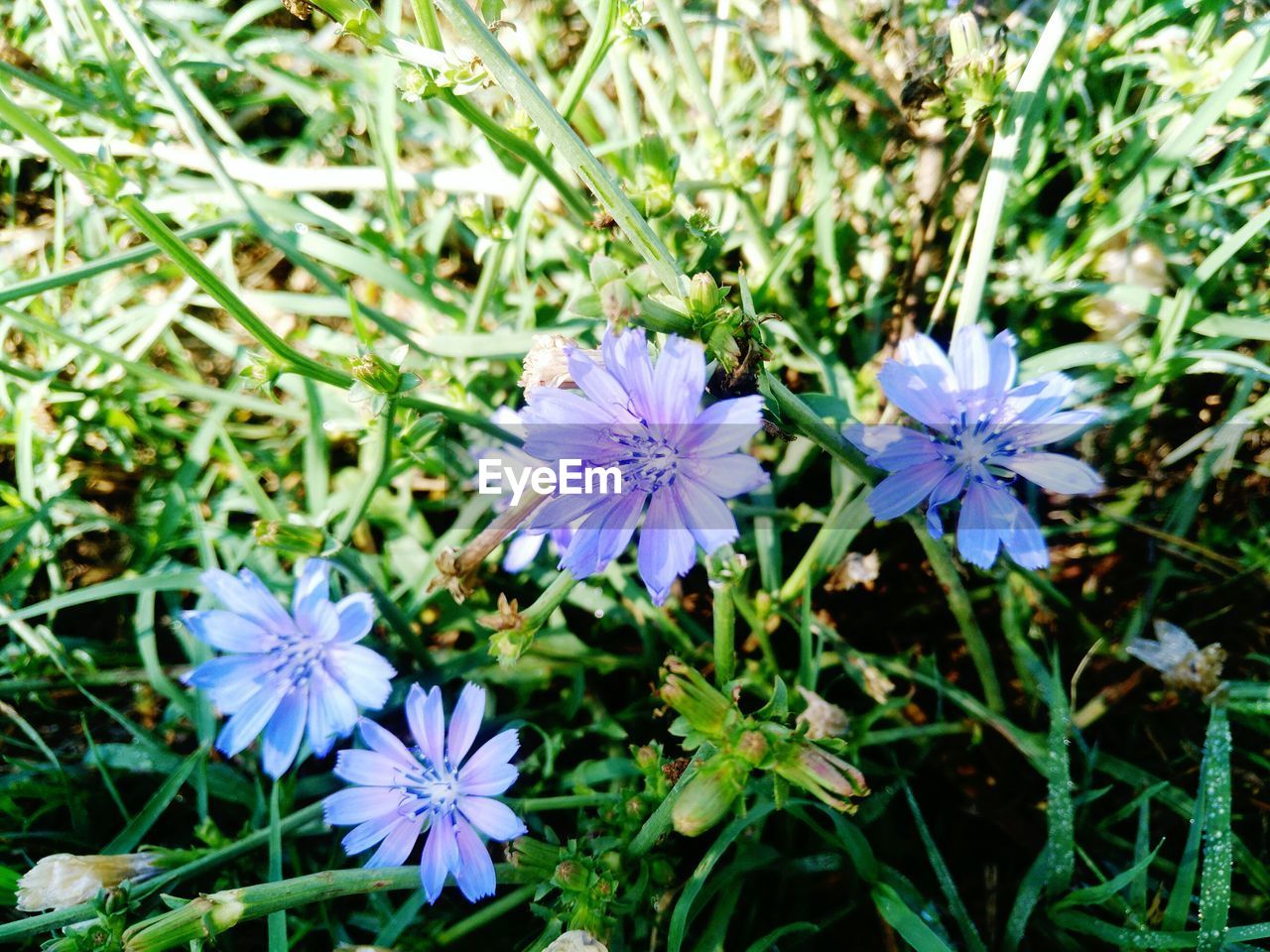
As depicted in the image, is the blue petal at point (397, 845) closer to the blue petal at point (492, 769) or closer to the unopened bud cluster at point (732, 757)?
the blue petal at point (492, 769)

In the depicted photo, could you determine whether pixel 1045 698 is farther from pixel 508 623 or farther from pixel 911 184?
pixel 911 184

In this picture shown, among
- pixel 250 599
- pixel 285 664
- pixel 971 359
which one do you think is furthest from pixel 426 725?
Result: pixel 971 359

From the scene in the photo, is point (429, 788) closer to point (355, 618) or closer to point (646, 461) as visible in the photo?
point (355, 618)

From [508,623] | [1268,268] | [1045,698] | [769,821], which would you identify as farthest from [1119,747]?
[508,623]

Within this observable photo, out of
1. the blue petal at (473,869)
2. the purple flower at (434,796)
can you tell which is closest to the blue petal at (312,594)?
the purple flower at (434,796)

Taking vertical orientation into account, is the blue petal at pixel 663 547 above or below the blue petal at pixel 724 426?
below

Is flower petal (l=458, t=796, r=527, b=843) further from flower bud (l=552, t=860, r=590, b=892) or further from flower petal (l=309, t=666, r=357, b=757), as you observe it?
flower petal (l=309, t=666, r=357, b=757)
